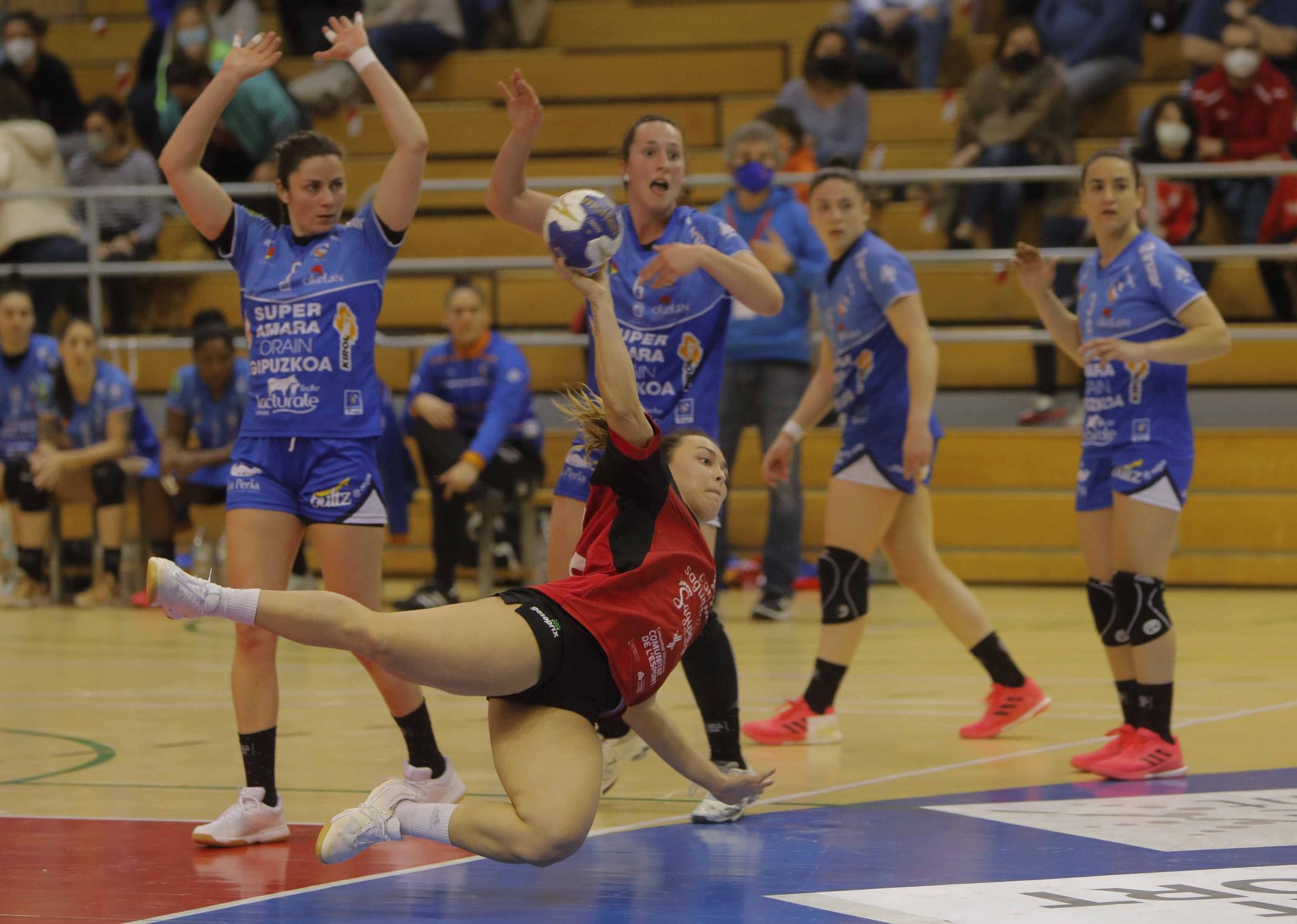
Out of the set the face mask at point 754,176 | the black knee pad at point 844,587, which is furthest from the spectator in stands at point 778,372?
the black knee pad at point 844,587

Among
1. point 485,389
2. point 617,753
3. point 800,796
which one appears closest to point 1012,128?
point 485,389

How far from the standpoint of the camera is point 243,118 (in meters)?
13.0

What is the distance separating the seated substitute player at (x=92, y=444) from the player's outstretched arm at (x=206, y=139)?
5853mm

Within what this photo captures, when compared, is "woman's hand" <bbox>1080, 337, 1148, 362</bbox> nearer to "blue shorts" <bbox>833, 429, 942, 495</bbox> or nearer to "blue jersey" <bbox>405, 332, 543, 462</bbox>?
"blue shorts" <bbox>833, 429, 942, 495</bbox>

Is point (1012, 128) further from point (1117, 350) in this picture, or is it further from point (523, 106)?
point (523, 106)

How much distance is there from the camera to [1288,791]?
5301mm

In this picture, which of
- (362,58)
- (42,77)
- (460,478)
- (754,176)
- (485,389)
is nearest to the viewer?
(362,58)

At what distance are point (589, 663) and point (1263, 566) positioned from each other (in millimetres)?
7612

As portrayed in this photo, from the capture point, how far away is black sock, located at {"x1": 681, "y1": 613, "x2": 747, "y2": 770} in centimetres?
525

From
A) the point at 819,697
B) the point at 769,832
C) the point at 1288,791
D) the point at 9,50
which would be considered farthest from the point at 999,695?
the point at 9,50

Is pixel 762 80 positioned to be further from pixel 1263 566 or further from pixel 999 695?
pixel 999 695

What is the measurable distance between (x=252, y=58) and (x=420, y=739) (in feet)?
6.57

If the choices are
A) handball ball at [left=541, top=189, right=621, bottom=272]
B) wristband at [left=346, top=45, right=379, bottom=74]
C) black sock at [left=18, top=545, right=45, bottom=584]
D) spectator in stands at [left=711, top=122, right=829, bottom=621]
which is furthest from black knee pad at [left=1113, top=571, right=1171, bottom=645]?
black sock at [left=18, top=545, right=45, bottom=584]

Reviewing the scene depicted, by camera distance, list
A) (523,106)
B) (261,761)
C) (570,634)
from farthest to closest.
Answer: (523,106)
(261,761)
(570,634)
